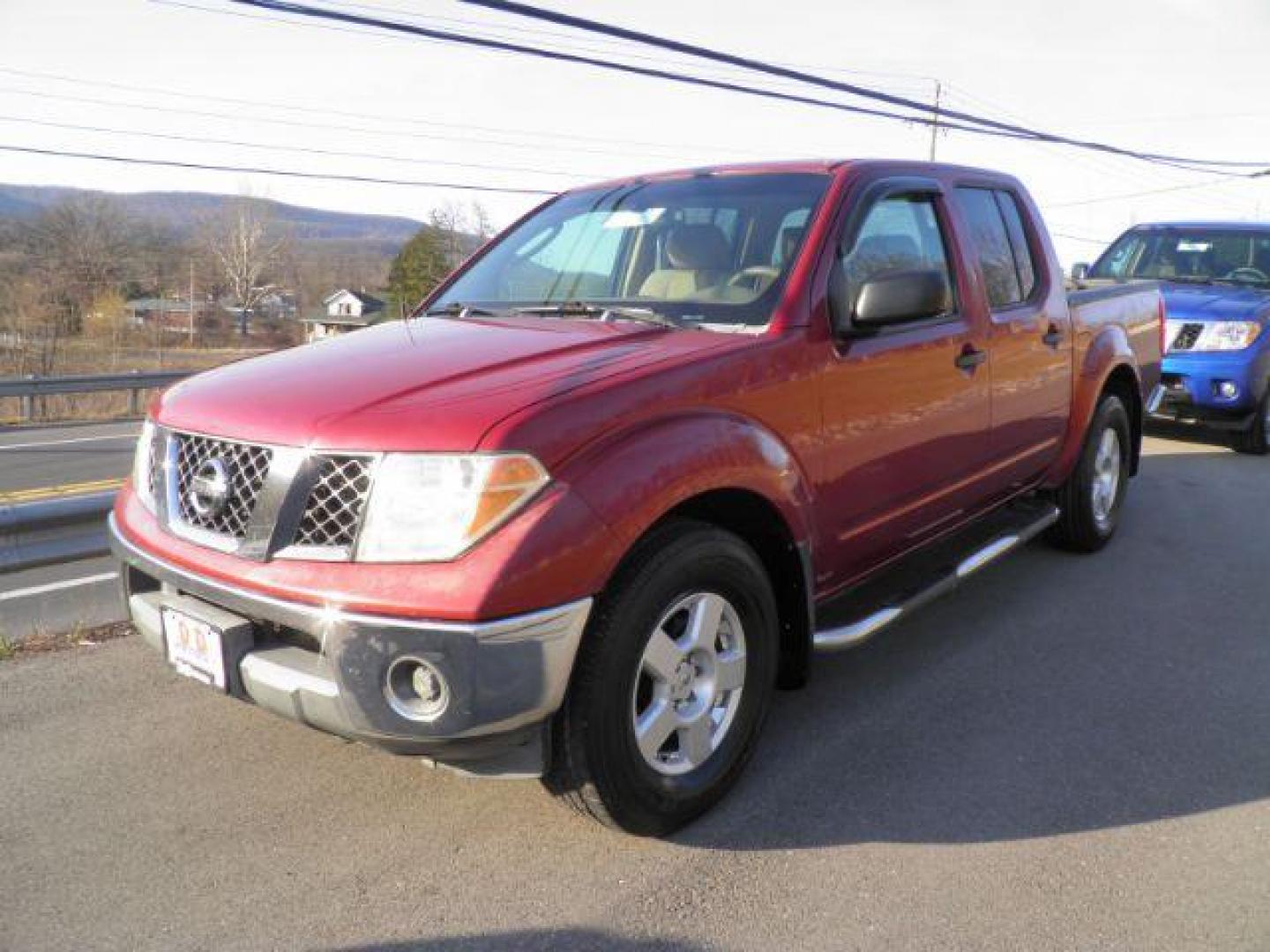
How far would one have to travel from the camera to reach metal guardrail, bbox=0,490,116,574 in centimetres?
380

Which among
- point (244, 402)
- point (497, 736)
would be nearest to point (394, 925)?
point (497, 736)

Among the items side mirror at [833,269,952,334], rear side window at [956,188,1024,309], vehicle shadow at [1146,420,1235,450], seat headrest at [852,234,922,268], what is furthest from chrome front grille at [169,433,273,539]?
vehicle shadow at [1146,420,1235,450]

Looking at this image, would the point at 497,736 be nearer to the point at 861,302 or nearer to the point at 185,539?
the point at 185,539

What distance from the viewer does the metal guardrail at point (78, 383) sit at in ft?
49.8

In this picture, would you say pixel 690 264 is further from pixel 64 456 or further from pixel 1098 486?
pixel 64 456

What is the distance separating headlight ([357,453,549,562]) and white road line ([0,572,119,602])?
174 inches

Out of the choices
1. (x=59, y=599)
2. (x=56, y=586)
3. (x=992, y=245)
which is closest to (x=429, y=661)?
(x=992, y=245)

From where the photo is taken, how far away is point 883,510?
3479 millimetres

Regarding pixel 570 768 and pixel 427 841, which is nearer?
pixel 570 768

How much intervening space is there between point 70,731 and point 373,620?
174cm

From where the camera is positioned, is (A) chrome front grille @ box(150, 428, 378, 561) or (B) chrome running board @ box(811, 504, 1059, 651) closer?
(A) chrome front grille @ box(150, 428, 378, 561)

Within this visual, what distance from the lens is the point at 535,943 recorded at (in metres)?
2.29

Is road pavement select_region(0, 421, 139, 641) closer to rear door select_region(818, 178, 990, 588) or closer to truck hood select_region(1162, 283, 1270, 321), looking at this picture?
rear door select_region(818, 178, 990, 588)

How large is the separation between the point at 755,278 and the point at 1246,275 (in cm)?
800
